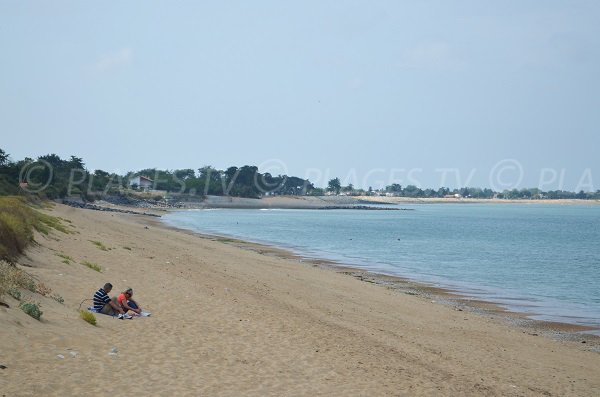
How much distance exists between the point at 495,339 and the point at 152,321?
29.8 ft

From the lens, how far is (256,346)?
12625 mm

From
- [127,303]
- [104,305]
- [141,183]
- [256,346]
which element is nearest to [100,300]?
[104,305]

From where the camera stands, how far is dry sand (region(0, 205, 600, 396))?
31.6 ft

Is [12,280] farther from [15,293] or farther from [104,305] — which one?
[104,305]

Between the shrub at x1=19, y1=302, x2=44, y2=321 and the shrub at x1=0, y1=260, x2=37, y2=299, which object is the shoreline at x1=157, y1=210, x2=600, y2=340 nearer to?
the shrub at x1=19, y1=302, x2=44, y2=321

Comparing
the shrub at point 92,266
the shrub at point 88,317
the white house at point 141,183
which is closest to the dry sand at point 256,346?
the shrub at point 88,317

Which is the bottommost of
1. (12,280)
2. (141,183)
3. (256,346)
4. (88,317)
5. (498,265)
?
(498,265)

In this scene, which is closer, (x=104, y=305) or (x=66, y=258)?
Result: (x=104, y=305)

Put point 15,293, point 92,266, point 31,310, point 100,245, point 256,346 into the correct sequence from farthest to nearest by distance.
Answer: point 100,245, point 92,266, point 256,346, point 15,293, point 31,310

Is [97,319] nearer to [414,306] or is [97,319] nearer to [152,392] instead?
[152,392]

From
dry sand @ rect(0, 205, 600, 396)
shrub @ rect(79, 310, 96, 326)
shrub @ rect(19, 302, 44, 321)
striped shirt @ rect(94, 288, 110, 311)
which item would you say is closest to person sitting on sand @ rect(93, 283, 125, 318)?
striped shirt @ rect(94, 288, 110, 311)

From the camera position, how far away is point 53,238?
23.7 meters

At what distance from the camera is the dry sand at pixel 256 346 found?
31.6 ft

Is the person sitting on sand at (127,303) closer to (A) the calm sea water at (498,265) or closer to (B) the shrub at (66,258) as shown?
(B) the shrub at (66,258)
